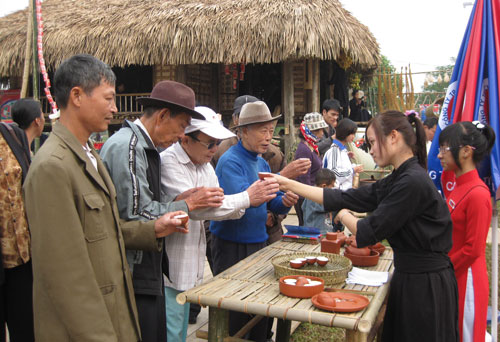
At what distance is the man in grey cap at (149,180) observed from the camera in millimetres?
1918

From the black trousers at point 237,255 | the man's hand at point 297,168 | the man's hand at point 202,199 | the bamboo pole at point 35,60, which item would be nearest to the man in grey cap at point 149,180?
the man's hand at point 202,199

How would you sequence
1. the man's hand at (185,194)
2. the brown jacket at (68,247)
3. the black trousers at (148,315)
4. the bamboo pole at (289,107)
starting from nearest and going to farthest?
the brown jacket at (68,247)
the black trousers at (148,315)
the man's hand at (185,194)
the bamboo pole at (289,107)

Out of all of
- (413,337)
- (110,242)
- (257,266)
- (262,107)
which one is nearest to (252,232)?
(257,266)

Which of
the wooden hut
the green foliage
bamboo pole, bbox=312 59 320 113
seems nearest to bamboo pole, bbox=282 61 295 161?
the wooden hut

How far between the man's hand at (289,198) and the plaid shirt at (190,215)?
524 mm

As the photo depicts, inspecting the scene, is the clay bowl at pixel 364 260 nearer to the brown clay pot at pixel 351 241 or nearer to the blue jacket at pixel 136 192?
the brown clay pot at pixel 351 241

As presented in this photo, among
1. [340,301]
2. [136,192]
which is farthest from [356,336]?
[136,192]

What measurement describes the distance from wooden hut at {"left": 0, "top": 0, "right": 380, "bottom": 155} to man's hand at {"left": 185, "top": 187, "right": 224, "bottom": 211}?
7100mm

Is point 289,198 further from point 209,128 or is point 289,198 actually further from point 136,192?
point 136,192

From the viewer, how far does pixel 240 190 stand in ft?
9.37

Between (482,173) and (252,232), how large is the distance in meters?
1.72

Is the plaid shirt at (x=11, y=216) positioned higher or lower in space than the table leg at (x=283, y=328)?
higher

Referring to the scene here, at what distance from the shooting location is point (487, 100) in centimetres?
314

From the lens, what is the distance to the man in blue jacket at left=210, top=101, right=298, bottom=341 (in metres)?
2.91
